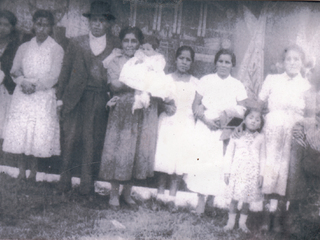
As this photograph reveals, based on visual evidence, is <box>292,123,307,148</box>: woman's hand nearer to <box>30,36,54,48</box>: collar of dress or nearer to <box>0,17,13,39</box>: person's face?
<box>30,36,54,48</box>: collar of dress

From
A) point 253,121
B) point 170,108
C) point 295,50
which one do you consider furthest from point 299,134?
point 170,108

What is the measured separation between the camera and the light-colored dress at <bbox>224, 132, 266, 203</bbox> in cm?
289

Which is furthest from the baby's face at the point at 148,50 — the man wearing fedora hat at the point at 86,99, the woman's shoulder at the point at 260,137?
the woman's shoulder at the point at 260,137

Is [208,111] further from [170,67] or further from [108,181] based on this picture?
[108,181]

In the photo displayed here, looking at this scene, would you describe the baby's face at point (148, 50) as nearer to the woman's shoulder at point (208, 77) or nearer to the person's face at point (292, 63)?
the woman's shoulder at point (208, 77)

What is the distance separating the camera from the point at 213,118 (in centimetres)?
293

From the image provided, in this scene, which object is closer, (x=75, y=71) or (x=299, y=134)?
(x=75, y=71)

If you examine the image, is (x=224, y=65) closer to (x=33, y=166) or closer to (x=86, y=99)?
(x=86, y=99)

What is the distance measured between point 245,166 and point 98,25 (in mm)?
2370

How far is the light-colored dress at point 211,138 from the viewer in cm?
289

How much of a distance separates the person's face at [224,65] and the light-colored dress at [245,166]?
0.75 metres

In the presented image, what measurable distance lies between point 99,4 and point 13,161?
2071 millimetres

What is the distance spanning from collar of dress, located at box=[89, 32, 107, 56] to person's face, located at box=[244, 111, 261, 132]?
1879 mm

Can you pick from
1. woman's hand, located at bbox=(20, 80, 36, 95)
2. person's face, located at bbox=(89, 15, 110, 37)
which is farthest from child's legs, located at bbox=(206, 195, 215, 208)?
woman's hand, located at bbox=(20, 80, 36, 95)
